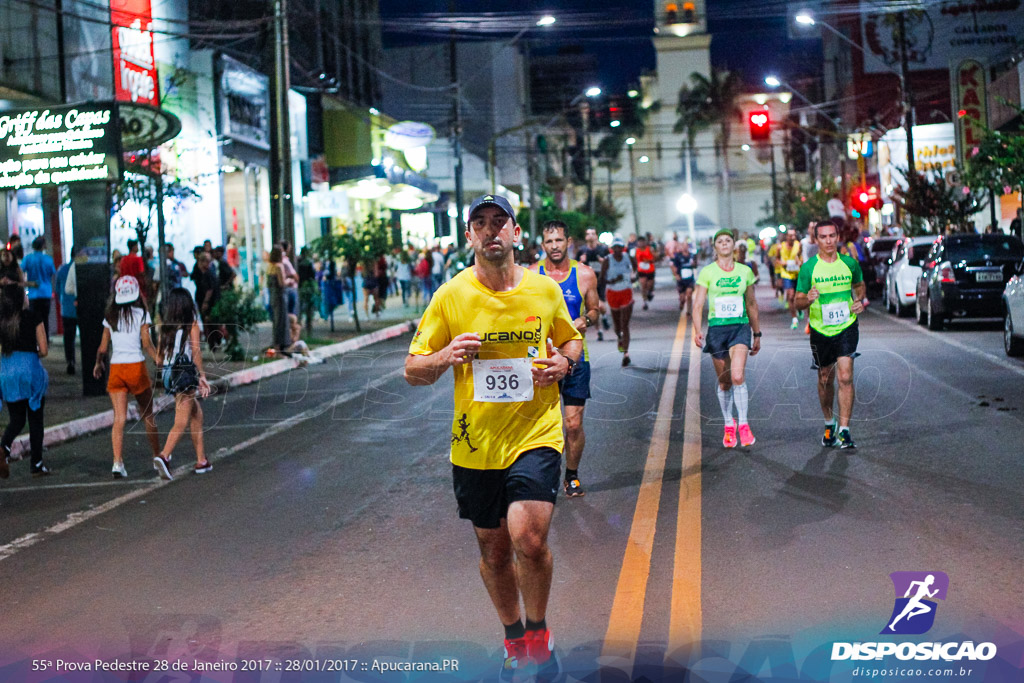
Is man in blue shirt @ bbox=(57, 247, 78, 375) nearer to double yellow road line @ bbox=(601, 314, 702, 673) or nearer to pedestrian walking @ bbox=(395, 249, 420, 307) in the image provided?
double yellow road line @ bbox=(601, 314, 702, 673)

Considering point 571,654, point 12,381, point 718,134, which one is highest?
point 718,134

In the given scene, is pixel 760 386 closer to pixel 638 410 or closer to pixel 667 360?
pixel 638 410

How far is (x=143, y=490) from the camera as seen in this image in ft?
31.7

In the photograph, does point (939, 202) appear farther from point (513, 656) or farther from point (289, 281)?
point (513, 656)

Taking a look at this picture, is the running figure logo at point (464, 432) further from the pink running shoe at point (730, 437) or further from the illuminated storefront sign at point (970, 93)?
the illuminated storefront sign at point (970, 93)

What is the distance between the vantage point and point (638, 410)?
13164 mm

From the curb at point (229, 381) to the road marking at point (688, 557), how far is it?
6.43 metres

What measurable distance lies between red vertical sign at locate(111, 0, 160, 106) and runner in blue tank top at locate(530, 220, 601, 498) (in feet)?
58.8

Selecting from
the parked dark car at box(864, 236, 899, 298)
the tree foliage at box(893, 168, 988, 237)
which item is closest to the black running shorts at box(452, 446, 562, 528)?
the parked dark car at box(864, 236, 899, 298)

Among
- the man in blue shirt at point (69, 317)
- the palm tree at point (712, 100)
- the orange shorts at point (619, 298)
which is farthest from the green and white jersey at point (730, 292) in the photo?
the palm tree at point (712, 100)

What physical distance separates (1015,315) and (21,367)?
12703 mm

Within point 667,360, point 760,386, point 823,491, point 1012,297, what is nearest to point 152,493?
point 823,491

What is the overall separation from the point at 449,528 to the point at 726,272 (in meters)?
4.12

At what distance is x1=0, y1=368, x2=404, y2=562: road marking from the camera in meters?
→ 7.93
